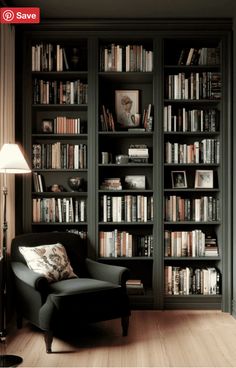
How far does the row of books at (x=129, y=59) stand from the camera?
4820mm

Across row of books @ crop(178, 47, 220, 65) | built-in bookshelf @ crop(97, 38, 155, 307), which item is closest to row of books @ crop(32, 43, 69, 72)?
built-in bookshelf @ crop(97, 38, 155, 307)

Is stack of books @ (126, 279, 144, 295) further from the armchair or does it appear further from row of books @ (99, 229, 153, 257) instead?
the armchair

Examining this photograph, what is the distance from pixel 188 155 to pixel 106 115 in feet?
3.02

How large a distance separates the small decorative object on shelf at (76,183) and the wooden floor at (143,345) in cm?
136

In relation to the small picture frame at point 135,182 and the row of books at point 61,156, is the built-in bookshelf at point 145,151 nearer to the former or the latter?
the row of books at point 61,156

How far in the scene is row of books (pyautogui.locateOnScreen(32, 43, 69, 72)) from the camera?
189 inches

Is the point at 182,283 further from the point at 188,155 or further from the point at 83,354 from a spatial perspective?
the point at 83,354

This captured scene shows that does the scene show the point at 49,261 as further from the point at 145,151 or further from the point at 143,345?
the point at 145,151

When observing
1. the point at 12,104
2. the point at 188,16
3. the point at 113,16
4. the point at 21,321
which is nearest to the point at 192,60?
the point at 188,16

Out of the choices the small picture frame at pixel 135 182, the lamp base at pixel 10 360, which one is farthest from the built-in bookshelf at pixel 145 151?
the lamp base at pixel 10 360

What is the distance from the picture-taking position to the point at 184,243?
4844 mm

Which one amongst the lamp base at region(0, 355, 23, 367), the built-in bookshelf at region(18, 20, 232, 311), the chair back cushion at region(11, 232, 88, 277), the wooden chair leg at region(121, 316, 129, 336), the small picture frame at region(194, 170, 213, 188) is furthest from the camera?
the small picture frame at region(194, 170, 213, 188)

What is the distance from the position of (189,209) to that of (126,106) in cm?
127

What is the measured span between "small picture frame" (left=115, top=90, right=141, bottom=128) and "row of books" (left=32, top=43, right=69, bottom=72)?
0.65 meters
